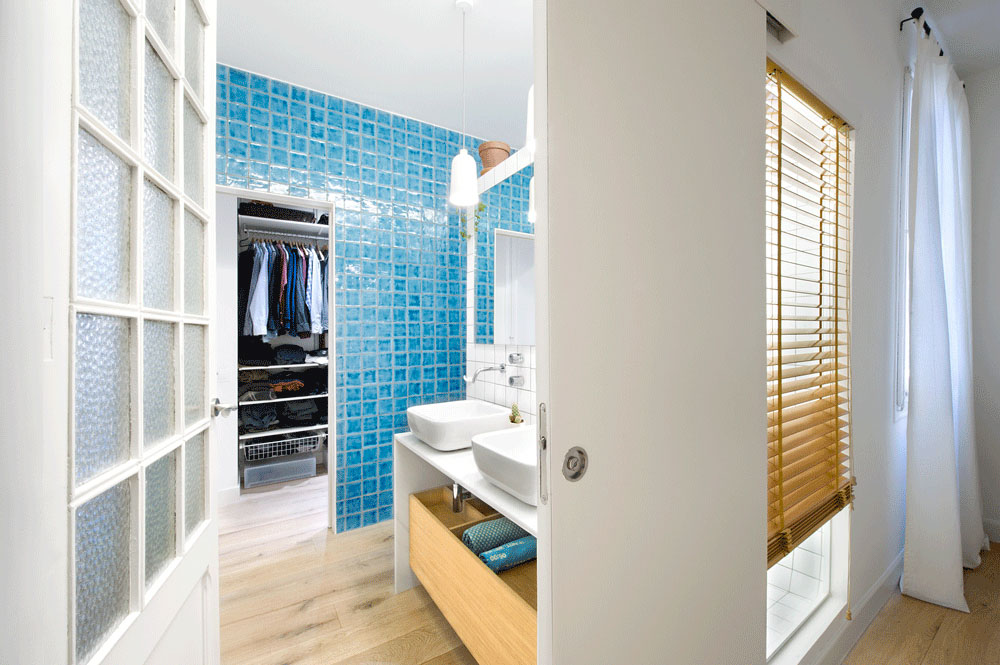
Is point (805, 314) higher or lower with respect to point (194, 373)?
higher

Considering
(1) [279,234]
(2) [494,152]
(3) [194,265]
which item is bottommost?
(3) [194,265]

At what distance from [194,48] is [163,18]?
0.54 feet

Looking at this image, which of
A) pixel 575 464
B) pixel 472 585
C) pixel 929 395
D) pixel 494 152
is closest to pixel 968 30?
pixel 929 395

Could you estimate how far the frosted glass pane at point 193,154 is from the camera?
2.89 feet

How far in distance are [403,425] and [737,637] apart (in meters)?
2.15

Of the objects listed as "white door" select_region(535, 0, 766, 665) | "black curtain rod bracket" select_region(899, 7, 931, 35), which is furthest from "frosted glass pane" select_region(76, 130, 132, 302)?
"black curtain rod bracket" select_region(899, 7, 931, 35)

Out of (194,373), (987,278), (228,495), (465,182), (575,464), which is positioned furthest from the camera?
(228,495)

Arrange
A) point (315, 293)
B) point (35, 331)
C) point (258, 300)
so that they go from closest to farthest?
point (35, 331) → point (258, 300) → point (315, 293)

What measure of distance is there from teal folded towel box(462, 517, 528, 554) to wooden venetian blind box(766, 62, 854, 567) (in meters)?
0.82

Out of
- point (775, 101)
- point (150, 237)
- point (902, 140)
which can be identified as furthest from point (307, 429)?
point (902, 140)

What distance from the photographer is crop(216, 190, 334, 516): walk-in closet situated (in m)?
2.99

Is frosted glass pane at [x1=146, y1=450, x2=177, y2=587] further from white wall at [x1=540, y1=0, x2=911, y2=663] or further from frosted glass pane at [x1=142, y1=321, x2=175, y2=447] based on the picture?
white wall at [x1=540, y1=0, x2=911, y2=663]

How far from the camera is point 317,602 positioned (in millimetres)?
1890

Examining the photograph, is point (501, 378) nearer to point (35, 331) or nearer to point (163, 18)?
point (163, 18)
